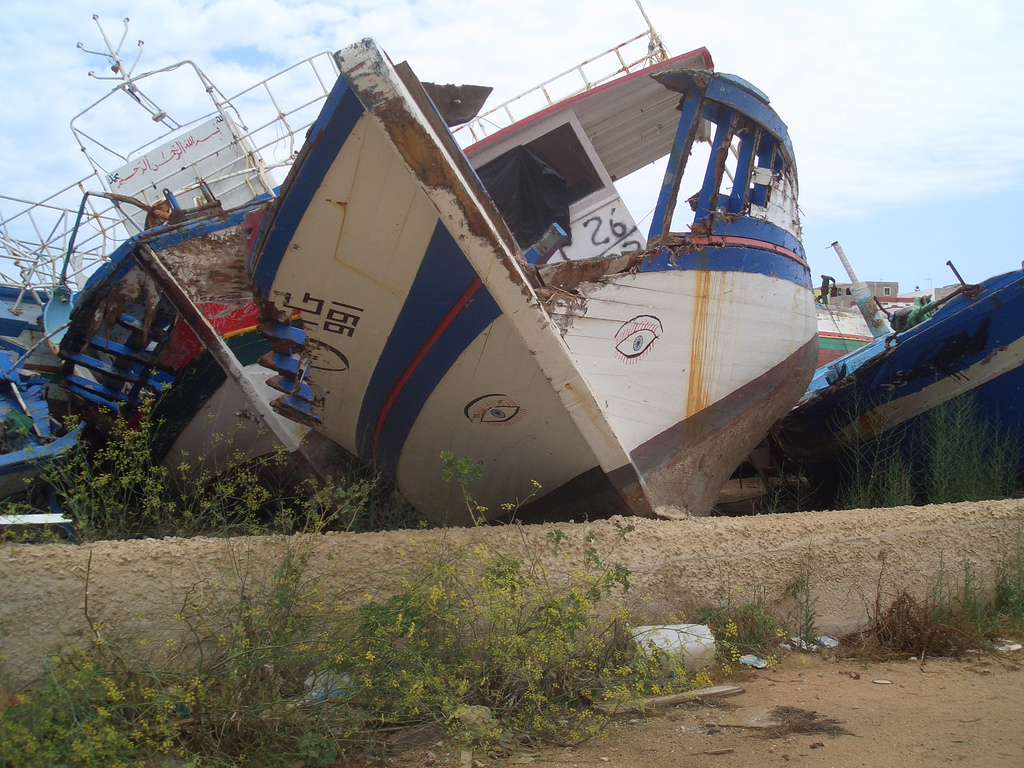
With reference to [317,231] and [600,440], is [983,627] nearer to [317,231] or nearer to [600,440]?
[600,440]

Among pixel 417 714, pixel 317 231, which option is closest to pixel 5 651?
pixel 417 714

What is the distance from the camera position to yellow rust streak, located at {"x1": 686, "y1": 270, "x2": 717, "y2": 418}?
3.87 meters

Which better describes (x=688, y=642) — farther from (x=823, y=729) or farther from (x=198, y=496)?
(x=198, y=496)

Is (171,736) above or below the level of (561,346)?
below

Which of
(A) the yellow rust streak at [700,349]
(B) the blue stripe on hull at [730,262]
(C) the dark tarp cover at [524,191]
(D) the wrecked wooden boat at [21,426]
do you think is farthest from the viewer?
(C) the dark tarp cover at [524,191]

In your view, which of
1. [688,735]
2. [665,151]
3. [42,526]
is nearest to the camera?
[688,735]

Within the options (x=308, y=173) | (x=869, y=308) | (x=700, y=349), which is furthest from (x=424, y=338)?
(x=869, y=308)

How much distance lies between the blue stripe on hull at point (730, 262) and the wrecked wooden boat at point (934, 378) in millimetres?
1176

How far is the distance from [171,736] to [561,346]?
1.95 metres

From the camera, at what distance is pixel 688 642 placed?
2764 millimetres

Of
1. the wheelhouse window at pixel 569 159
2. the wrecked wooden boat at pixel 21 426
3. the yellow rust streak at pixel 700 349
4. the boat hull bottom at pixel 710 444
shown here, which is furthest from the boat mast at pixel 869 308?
the wrecked wooden boat at pixel 21 426

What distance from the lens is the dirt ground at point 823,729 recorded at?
2031 mm

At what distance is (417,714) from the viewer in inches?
88.0

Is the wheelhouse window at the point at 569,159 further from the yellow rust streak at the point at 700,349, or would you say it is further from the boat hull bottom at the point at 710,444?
the boat hull bottom at the point at 710,444
